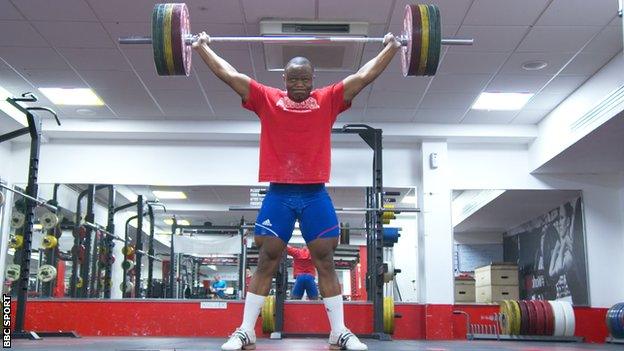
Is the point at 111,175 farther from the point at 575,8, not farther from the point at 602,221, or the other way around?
the point at 602,221

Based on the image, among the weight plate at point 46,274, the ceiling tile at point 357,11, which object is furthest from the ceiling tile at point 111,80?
the ceiling tile at point 357,11

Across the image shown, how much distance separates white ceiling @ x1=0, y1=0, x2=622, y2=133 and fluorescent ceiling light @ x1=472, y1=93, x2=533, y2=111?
0.37ft

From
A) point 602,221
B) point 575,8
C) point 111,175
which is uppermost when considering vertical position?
point 575,8

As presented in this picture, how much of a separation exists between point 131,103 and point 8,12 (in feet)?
6.46

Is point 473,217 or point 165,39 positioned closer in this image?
point 165,39

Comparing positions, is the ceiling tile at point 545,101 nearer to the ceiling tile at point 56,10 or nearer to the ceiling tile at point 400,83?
the ceiling tile at point 400,83

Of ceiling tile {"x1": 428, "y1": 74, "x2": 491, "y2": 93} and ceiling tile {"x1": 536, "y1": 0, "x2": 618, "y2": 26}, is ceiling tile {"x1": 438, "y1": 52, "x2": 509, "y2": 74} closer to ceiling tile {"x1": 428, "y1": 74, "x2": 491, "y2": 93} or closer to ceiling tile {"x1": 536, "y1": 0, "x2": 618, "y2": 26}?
ceiling tile {"x1": 428, "y1": 74, "x2": 491, "y2": 93}

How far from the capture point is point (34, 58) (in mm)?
5305

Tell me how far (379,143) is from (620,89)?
82.9 inches

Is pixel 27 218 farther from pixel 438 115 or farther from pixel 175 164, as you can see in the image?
pixel 438 115

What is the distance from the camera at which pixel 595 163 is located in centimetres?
670

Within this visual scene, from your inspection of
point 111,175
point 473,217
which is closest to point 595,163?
point 473,217

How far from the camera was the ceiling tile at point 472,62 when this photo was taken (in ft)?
16.8

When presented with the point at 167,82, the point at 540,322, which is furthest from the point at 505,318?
the point at 167,82
